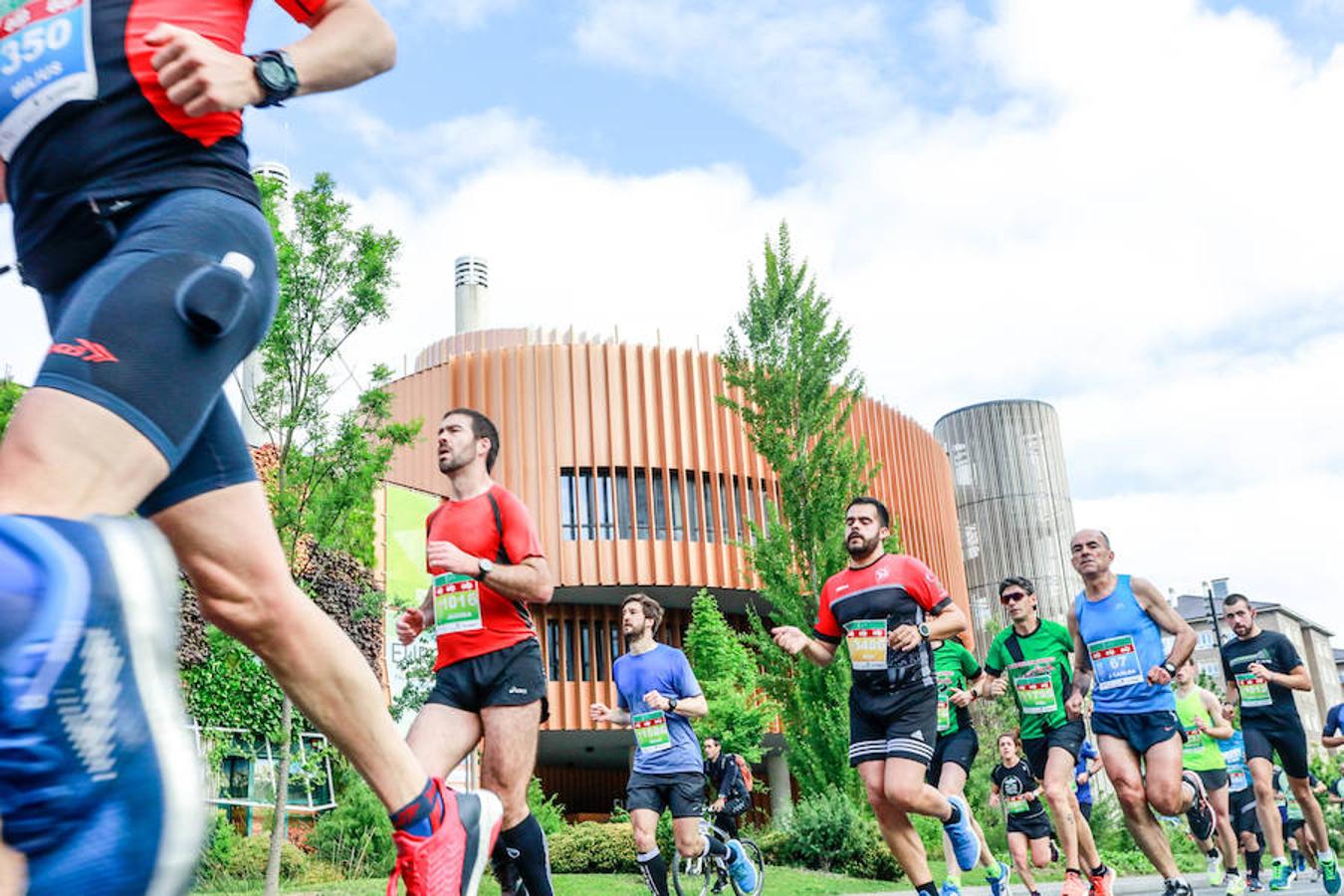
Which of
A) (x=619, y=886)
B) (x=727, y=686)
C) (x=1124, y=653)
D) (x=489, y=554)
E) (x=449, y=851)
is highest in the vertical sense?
(x=727, y=686)

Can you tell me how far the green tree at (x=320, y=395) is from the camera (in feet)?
37.2

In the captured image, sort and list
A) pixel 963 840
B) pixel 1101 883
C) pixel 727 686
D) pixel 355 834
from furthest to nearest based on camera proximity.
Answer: pixel 727 686 → pixel 355 834 → pixel 1101 883 → pixel 963 840

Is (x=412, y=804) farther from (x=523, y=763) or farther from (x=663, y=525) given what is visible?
(x=663, y=525)

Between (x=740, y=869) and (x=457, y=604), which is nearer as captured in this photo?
(x=457, y=604)

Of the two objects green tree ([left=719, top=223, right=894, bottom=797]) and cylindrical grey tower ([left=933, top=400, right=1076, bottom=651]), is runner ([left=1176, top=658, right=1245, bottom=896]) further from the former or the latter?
cylindrical grey tower ([left=933, top=400, right=1076, bottom=651])

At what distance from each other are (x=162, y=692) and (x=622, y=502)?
33.6m

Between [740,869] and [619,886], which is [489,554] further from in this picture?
[619,886]

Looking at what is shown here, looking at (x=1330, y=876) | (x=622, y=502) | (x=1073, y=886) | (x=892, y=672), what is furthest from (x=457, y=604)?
(x=622, y=502)

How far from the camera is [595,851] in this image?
18344mm

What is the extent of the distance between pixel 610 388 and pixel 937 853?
18.7 m

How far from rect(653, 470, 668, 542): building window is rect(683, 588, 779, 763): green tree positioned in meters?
6.01

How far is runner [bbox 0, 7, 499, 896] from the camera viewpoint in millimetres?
992

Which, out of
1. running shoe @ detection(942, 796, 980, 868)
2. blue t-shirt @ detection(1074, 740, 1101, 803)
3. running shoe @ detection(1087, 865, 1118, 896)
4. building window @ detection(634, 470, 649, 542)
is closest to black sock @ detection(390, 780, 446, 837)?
running shoe @ detection(942, 796, 980, 868)

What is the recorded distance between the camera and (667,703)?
9.31 meters
